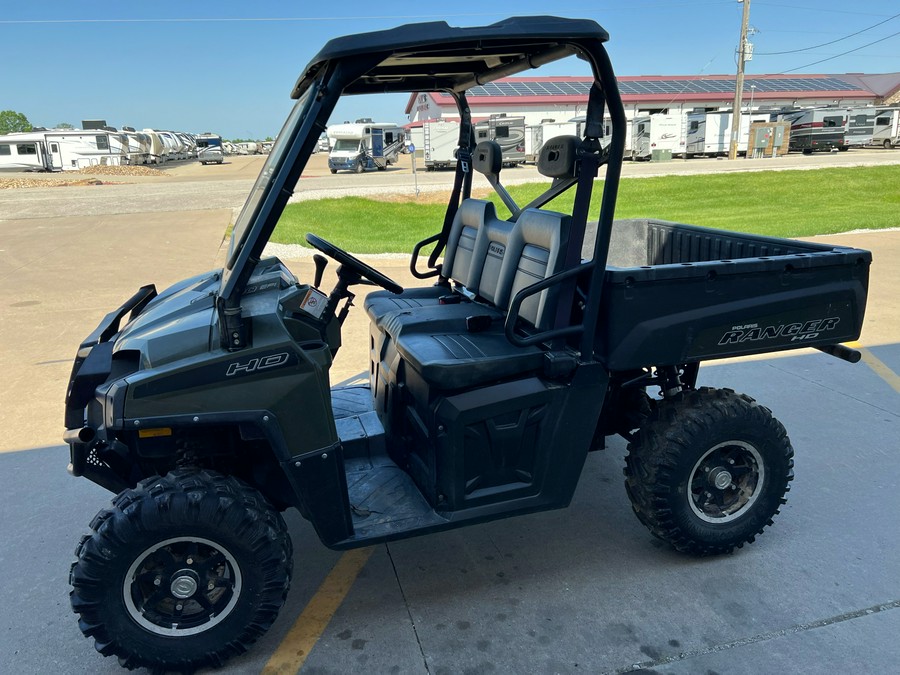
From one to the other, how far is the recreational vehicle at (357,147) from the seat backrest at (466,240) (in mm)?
28711

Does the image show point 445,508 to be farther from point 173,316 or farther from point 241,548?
point 173,316

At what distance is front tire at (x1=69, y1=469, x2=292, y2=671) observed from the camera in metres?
2.44

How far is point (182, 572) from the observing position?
2537 mm

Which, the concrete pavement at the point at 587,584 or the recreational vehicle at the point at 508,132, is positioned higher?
the recreational vehicle at the point at 508,132

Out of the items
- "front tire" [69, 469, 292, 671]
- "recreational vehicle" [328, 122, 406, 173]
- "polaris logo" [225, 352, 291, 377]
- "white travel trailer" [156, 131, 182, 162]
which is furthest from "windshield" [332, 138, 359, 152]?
"front tire" [69, 469, 292, 671]

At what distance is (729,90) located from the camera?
1956 inches

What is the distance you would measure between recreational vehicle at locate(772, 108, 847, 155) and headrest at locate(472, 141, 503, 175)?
1387 inches

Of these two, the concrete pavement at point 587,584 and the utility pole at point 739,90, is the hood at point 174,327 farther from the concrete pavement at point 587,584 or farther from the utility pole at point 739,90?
the utility pole at point 739,90

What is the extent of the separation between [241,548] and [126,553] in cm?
38

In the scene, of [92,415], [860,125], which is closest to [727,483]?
[92,415]

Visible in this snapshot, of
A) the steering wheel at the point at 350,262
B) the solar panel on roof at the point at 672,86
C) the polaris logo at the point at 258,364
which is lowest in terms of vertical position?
the polaris logo at the point at 258,364

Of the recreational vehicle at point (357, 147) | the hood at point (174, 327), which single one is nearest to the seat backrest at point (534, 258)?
the hood at point (174, 327)

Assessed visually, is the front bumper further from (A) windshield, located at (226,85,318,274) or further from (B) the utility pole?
(B) the utility pole

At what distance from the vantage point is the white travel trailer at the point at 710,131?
3466 cm
